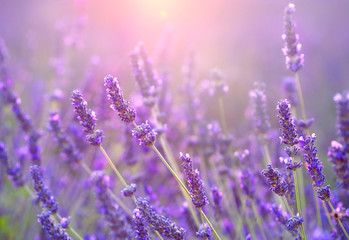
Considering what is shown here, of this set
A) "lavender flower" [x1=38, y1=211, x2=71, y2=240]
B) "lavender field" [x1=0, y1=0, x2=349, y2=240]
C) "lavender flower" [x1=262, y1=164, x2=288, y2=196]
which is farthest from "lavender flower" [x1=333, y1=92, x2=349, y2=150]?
"lavender flower" [x1=38, y1=211, x2=71, y2=240]

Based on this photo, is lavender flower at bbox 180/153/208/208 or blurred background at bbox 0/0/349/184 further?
blurred background at bbox 0/0/349/184

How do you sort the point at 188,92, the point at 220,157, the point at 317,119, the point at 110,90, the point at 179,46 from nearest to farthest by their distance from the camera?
the point at 110,90, the point at 220,157, the point at 188,92, the point at 317,119, the point at 179,46

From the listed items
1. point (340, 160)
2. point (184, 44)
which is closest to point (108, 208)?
point (340, 160)

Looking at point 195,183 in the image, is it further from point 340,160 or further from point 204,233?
point 340,160

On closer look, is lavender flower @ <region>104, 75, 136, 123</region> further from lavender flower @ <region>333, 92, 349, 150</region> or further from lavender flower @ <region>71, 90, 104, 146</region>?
lavender flower @ <region>333, 92, 349, 150</region>

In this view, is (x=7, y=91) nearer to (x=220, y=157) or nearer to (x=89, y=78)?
(x=89, y=78)

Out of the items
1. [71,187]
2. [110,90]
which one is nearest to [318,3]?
[71,187]

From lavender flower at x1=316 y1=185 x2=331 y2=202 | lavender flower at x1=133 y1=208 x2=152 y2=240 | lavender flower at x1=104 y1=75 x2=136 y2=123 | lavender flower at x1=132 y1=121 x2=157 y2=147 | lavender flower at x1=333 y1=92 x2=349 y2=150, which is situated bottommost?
lavender flower at x1=316 y1=185 x2=331 y2=202
